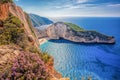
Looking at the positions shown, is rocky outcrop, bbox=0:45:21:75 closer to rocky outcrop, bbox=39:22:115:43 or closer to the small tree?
the small tree

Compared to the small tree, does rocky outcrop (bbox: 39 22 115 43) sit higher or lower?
lower

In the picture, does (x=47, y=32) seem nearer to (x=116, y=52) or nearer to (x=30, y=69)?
(x=116, y=52)

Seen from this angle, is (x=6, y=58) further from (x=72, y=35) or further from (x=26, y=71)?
(x=72, y=35)

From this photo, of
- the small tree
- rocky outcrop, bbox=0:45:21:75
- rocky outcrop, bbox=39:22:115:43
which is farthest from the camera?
rocky outcrop, bbox=39:22:115:43

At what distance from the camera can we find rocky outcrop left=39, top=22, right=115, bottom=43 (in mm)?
109938

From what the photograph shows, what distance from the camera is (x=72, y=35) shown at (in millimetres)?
120125

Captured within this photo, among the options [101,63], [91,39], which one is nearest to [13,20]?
[101,63]

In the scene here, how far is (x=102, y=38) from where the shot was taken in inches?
4291

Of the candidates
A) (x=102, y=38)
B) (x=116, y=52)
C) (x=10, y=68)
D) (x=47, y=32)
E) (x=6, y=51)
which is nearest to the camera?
(x=10, y=68)

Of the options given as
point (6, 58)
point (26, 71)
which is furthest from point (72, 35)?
point (26, 71)

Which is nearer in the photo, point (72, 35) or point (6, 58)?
point (6, 58)

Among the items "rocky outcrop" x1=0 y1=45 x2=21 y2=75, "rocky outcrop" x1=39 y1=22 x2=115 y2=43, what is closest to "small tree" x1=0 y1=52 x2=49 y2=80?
"rocky outcrop" x1=0 y1=45 x2=21 y2=75

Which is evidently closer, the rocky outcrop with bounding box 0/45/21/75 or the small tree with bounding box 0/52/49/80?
the small tree with bounding box 0/52/49/80

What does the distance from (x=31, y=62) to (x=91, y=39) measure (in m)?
104
